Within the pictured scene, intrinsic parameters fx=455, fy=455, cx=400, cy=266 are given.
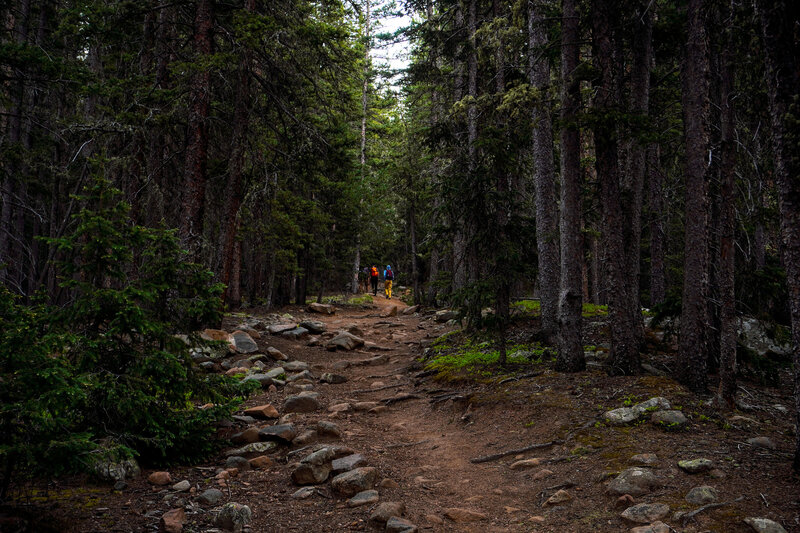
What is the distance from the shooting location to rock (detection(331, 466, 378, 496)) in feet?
17.7

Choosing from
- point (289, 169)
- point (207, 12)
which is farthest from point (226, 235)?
point (207, 12)

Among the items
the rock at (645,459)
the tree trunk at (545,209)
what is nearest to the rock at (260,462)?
the rock at (645,459)

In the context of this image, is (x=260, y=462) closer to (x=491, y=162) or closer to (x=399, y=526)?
(x=399, y=526)

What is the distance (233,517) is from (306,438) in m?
2.37

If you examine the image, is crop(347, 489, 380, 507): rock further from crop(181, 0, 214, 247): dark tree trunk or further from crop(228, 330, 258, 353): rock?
crop(181, 0, 214, 247): dark tree trunk

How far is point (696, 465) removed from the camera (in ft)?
15.6

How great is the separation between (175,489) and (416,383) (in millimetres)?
6320

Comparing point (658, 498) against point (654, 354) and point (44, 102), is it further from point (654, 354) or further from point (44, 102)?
point (44, 102)

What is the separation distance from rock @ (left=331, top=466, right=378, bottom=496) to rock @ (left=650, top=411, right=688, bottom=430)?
12.5ft

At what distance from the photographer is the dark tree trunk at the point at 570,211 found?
865cm

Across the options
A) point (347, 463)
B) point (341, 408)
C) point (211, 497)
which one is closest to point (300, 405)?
point (341, 408)

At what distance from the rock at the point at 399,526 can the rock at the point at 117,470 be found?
2.97 m

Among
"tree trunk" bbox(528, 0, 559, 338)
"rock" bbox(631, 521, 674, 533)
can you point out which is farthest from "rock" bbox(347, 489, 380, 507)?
"tree trunk" bbox(528, 0, 559, 338)

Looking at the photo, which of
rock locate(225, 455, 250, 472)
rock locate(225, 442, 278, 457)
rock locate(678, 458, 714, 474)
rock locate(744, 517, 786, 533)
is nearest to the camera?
rock locate(744, 517, 786, 533)
